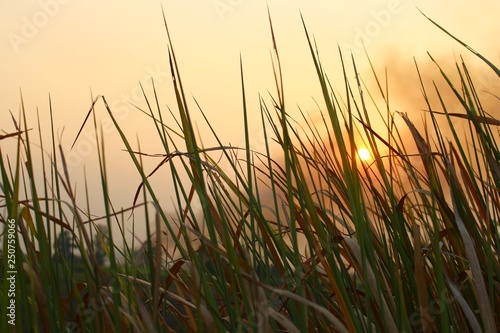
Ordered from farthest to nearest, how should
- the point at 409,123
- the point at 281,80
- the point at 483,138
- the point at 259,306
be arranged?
1. the point at 409,123
2. the point at 483,138
3. the point at 281,80
4. the point at 259,306

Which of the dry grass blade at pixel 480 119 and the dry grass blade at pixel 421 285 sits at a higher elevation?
the dry grass blade at pixel 480 119

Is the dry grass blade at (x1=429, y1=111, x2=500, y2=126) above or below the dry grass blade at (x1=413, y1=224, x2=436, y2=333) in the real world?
above

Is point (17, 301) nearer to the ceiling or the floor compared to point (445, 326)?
nearer to the ceiling

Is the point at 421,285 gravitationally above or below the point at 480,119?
below

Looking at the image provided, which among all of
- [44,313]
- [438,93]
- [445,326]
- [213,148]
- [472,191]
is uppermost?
[438,93]

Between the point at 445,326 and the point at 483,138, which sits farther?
the point at 483,138

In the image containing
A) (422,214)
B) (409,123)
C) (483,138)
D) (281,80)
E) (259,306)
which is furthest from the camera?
(422,214)

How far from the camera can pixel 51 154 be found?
1.09 meters

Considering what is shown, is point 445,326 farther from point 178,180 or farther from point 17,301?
point 17,301

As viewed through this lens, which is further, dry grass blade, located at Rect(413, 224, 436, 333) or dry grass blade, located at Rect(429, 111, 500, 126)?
dry grass blade, located at Rect(429, 111, 500, 126)

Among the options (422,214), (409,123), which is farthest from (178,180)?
(422,214)

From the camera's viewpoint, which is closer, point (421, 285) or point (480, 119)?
point (421, 285)

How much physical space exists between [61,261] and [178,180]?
29cm

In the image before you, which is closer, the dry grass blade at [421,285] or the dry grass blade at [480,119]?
the dry grass blade at [421,285]
